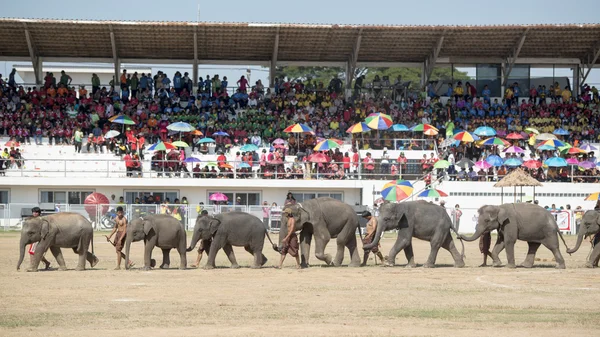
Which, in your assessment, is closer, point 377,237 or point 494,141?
point 377,237

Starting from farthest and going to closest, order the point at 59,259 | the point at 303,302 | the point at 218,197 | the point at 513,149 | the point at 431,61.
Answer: the point at 431,61 → the point at 513,149 → the point at 218,197 → the point at 59,259 → the point at 303,302

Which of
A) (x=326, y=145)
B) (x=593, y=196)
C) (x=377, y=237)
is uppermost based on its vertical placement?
(x=326, y=145)

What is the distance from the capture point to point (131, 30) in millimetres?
56500

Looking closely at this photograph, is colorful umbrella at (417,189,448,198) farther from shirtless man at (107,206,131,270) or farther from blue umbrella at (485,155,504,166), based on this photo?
shirtless man at (107,206,131,270)

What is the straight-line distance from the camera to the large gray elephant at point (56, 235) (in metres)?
25.9

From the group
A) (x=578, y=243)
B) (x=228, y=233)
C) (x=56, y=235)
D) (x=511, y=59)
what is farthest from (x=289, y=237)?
(x=511, y=59)

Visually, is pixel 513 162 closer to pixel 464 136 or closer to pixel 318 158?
pixel 464 136

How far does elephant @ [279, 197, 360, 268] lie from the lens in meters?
27.3

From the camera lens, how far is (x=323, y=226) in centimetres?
2762

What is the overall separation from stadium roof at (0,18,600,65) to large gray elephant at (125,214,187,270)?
29.9 meters

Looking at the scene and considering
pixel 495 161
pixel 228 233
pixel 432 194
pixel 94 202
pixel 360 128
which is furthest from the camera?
pixel 360 128

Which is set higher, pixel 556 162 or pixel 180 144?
pixel 180 144

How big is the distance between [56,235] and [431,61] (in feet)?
123

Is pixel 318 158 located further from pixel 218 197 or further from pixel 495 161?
pixel 495 161
